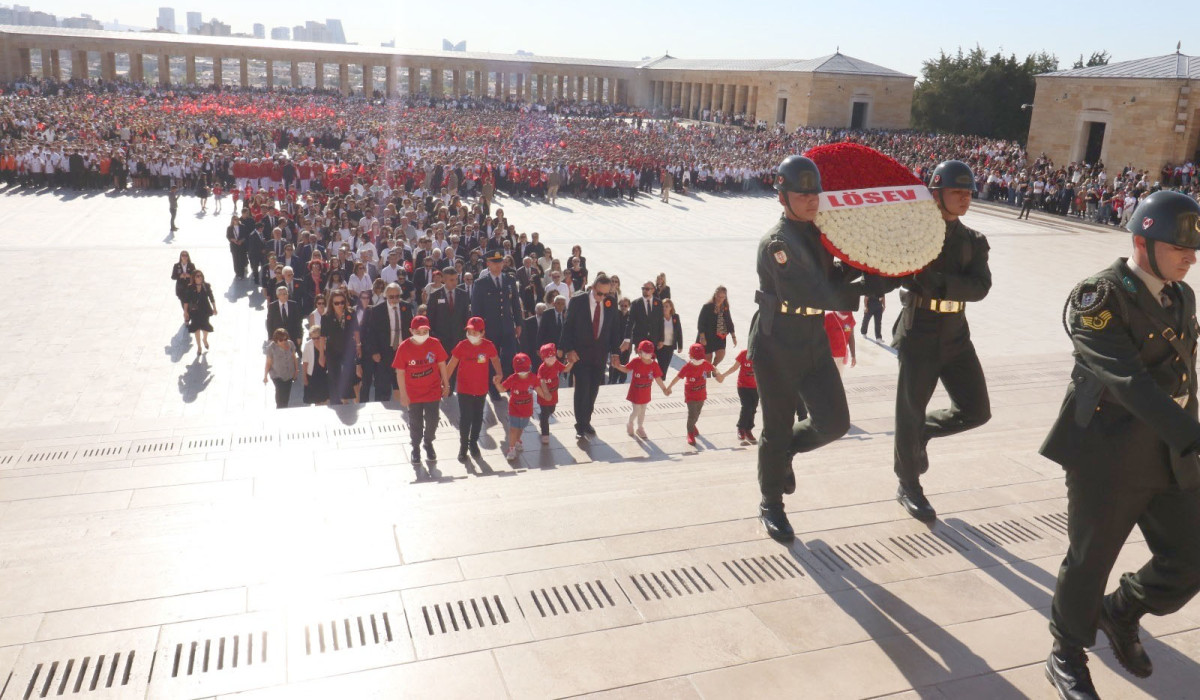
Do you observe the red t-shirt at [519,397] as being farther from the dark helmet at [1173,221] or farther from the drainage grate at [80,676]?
the dark helmet at [1173,221]

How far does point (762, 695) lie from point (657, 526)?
1.33 metres

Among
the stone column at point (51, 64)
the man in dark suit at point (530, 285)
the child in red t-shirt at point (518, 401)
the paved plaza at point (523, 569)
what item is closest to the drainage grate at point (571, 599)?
the paved plaza at point (523, 569)

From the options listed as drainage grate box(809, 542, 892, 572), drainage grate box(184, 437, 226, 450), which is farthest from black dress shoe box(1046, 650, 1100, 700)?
drainage grate box(184, 437, 226, 450)

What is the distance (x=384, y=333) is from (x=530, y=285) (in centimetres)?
311

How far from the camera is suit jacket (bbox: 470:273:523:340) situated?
9.34 meters

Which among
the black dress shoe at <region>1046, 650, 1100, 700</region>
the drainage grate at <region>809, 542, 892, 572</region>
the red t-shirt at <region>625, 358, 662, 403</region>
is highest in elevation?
the black dress shoe at <region>1046, 650, 1100, 700</region>

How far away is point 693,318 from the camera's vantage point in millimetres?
13883

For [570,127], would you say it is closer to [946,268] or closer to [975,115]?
[975,115]

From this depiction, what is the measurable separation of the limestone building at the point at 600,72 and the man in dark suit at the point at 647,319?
1690 inches

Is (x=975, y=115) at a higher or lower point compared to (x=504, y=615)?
higher

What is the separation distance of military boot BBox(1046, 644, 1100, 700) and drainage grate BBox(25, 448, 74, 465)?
22.1ft

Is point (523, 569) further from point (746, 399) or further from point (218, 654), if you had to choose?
point (746, 399)

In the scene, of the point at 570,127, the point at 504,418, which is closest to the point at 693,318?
the point at 504,418

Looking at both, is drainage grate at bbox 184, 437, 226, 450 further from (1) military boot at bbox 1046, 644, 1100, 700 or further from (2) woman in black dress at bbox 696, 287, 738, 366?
(1) military boot at bbox 1046, 644, 1100, 700
